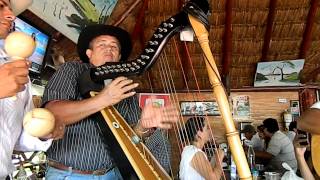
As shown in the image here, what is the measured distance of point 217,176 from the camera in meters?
2.57

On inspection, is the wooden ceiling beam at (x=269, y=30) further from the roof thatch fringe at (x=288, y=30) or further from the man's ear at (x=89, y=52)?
the man's ear at (x=89, y=52)

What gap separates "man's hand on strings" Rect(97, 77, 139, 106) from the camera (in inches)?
54.1

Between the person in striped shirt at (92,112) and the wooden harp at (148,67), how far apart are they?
0.07m

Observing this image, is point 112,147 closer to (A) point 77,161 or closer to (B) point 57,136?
(A) point 77,161

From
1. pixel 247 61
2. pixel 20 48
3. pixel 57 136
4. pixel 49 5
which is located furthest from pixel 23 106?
pixel 247 61

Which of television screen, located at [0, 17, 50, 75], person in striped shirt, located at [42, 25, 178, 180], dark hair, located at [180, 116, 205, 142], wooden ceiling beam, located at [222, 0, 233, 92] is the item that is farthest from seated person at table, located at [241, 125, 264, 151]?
person in striped shirt, located at [42, 25, 178, 180]

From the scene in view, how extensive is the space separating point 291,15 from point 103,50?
4776 millimetres

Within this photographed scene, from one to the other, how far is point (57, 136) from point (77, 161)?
55 cm

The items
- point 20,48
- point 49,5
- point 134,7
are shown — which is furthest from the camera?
point 134,7

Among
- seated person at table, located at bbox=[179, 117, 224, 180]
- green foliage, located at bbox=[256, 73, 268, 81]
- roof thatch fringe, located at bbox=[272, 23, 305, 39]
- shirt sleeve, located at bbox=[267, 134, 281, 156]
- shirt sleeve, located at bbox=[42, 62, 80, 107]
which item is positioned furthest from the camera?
green foliage, located at bbox=[256, 73, 268, 81]

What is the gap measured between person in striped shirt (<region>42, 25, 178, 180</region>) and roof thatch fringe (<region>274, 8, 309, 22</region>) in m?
4.50

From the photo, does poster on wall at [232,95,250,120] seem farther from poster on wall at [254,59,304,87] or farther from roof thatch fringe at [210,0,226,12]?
roof thatch fringe at [210,0,226,12]

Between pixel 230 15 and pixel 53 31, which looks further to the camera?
pixel 230 15

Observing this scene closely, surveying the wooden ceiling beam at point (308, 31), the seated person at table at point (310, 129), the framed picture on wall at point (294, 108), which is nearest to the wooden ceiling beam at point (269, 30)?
the wooden ceiling beam at point (308, 31)
